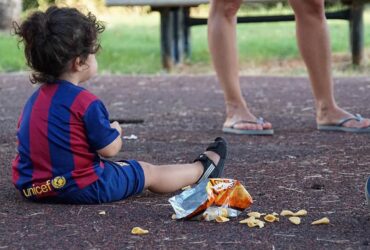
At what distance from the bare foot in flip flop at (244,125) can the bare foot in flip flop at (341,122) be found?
0.31m

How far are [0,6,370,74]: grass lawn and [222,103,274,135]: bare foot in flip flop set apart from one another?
409 cm

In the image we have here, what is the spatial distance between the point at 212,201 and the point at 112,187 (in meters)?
0.48

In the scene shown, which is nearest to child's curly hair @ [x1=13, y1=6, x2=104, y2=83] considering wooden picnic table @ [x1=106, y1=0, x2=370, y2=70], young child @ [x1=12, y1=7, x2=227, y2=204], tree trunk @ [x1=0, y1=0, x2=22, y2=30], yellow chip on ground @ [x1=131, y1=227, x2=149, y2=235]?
young child @ [x1=12, y1=7, x2=227, y2=204]

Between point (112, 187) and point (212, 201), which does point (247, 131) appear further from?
point (212, 201)

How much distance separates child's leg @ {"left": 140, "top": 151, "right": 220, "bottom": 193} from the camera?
356 centimetres

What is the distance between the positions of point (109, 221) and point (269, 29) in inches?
426

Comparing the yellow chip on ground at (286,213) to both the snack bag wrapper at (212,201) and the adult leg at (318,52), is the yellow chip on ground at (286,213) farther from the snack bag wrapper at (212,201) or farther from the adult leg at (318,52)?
the adult leg at (318,52)

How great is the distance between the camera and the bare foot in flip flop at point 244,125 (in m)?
5.13

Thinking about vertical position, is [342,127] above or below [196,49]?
above

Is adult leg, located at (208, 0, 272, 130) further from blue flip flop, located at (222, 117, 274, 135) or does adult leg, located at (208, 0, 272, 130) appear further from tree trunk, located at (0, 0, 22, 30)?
tree trunk, located at (0, 0, 22, 30)

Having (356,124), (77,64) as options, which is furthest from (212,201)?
(356,124)

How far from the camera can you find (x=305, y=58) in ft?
16.9

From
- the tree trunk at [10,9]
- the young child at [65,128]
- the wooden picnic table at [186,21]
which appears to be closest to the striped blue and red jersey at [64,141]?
the young child at [65,128]

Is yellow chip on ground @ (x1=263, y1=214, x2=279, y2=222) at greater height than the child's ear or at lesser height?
lesser
